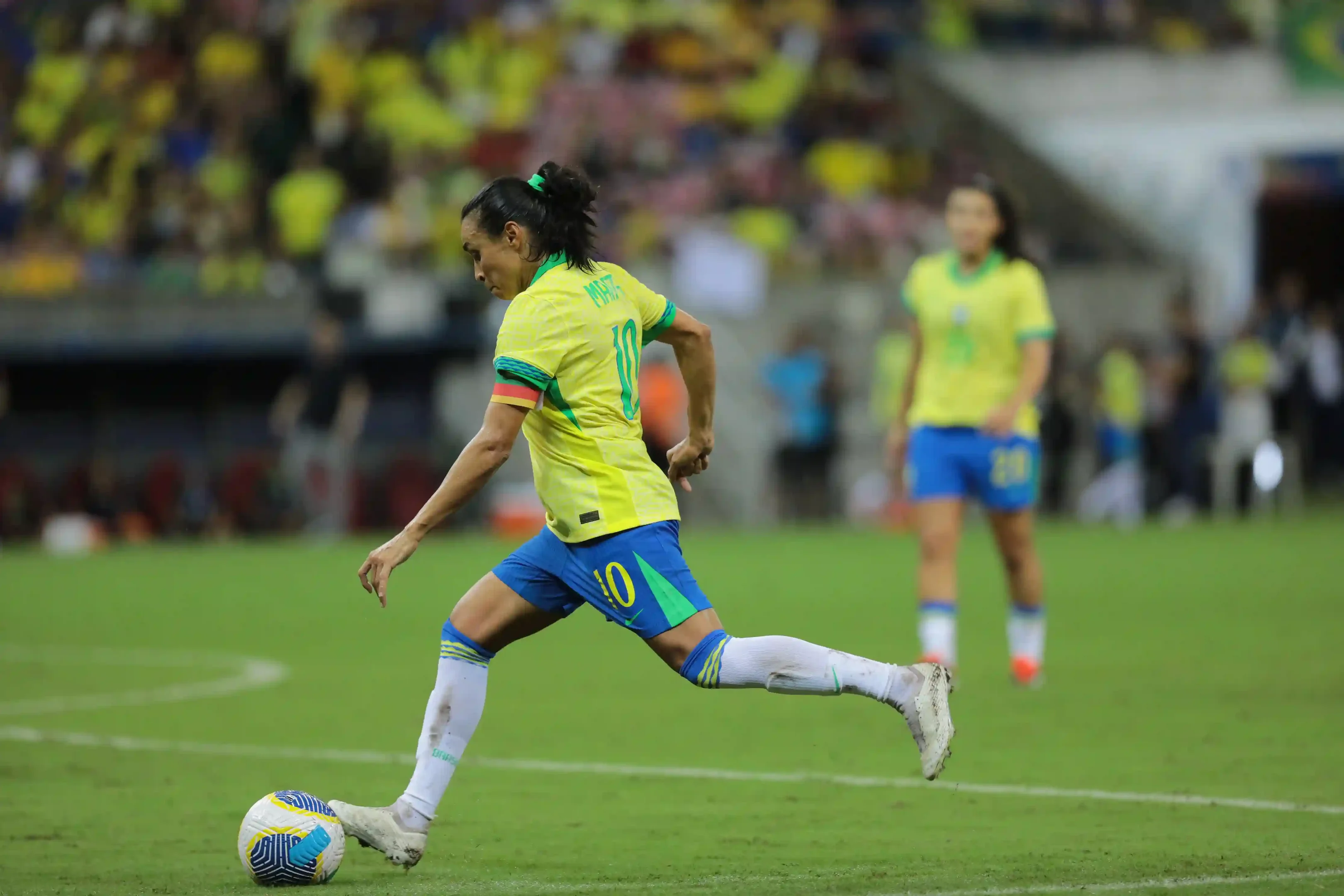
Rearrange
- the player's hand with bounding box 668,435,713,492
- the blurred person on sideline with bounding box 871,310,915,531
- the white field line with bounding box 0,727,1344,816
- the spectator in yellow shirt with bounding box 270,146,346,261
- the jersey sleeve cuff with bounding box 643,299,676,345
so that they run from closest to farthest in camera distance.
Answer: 1. the jersey sleeve cuff with bounding box 643,299,676,345
2. the player's hand with bounding box 668,435,713,492
3. the white field line with bounding box 0,727,1344,816
4. the blurred person on sideline with bounding box 871,310,915,531
5. the spectator in yellow shirt with bounding box 270,146,346,261

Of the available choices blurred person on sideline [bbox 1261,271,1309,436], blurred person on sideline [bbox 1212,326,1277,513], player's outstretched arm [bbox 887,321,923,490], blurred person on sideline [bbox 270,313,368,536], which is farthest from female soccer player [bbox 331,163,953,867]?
blurred person on sideline [bbox 1261,271,1309,436]

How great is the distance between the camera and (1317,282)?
106 feet

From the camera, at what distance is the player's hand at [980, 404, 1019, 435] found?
10570 millimetres

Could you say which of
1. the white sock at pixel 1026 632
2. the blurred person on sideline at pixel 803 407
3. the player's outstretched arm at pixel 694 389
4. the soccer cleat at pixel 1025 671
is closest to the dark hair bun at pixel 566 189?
the player's outstretched arm at pixel 694 389

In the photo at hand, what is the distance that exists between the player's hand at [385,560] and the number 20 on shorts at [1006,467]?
5.13 meters

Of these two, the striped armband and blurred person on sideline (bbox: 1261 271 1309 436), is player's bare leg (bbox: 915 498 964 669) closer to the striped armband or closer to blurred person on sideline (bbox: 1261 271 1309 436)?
the striped armband

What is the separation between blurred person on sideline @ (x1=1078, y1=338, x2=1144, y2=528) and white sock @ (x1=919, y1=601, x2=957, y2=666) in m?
15.8

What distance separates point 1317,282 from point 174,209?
56.8ft

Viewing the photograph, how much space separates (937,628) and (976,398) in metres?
1.21

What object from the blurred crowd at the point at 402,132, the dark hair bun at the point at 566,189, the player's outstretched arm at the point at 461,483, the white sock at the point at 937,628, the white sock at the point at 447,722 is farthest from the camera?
the blurred crowd at the point at 402,132

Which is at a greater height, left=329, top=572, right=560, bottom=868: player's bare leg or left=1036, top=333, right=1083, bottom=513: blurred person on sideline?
left=329, top=572, right=560, bottom=868: player's bare leg

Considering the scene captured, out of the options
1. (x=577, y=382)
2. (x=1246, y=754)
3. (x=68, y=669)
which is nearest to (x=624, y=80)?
(x=68, y=669)

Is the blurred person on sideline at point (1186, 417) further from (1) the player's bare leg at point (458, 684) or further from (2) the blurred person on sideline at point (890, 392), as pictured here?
(1) the player's bare leg at point (458, 684)

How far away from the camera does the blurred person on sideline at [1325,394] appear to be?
27656 millimetres
